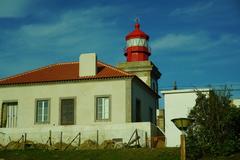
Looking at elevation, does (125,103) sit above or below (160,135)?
→ above

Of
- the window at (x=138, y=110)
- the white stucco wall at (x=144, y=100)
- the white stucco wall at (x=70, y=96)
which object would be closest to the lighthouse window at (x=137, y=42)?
the white stucco wall at (x=144, y=100)

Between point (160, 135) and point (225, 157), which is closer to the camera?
point (225, 157)

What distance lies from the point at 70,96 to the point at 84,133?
3995 mm

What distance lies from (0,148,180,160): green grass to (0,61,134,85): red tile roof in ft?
25.7

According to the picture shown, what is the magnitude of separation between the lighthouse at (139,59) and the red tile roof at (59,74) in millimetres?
8500

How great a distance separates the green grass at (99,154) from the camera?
26.1 metres

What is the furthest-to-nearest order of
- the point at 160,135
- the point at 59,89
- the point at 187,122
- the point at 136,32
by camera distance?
the point at 136,32 → the point at 59,89 → the point at 160,135 → the point at 187,122

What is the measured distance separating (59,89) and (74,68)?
2470mm

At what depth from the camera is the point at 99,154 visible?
27609 mm

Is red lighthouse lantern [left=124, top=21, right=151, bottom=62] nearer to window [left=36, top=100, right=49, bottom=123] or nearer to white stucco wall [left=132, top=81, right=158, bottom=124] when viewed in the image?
white stucco wall [left=132, top=81, right=158, bottom=124]

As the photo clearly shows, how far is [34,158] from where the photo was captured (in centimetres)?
2808

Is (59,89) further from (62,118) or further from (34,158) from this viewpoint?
(34,158)

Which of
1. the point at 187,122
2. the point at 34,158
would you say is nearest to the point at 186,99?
the point at 34,158

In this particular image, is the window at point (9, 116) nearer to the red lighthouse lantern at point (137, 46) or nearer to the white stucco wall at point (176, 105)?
the white stucco wall at point (176, 105)
